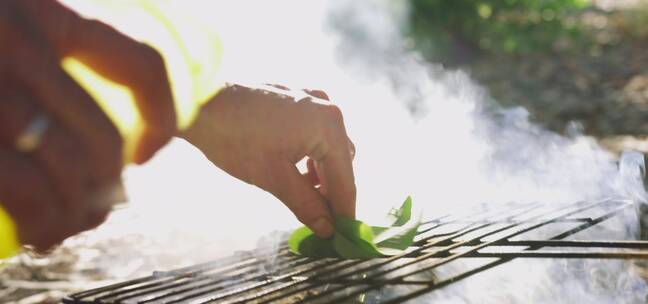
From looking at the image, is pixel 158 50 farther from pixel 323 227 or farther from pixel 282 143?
pixel 323 227

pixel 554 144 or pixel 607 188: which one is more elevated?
pixel 554 144

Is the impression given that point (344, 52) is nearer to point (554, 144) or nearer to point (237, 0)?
point (237, 0)

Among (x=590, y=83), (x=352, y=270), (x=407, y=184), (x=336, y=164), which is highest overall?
(x=590, y=83)

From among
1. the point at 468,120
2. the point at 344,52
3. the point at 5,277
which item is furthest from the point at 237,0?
the point at 5,277

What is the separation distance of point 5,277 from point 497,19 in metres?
6.98

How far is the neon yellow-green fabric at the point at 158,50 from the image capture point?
754mm

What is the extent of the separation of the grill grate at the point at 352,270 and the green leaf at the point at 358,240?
0.09ft

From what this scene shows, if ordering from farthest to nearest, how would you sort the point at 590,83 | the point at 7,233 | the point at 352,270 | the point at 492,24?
1. the point at 492,24
2. the point at 590,83
3. the point at 352,270
4. the point at 7,233

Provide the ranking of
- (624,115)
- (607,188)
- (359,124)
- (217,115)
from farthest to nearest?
(624,115) < (359,124) < (607,188) < (217,115)

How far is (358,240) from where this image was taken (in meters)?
1.57

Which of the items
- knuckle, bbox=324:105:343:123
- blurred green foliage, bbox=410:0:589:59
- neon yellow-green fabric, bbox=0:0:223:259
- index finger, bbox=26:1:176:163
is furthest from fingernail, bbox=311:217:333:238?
blurred green foliage, bbox=410:0:589:59

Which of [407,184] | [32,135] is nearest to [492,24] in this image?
[407,184]

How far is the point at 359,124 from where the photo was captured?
3775mm

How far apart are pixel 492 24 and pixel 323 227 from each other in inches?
289
